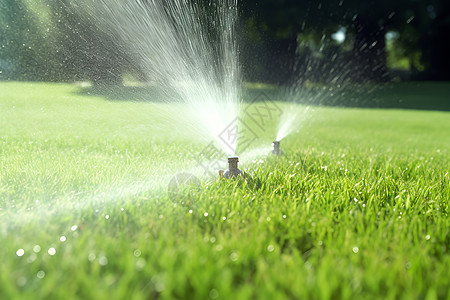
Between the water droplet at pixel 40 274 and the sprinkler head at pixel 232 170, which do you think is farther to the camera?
the sprinkler head at pixel 232 170

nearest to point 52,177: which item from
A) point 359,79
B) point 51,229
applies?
point 51,229

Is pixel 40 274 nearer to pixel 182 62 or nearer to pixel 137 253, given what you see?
pixel 137 253

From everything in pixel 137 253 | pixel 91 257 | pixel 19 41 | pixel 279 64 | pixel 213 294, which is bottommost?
pixel 19 41

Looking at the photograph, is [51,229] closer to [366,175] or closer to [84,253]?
[84,253]

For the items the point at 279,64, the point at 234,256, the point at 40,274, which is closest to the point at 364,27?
the point at 279,64

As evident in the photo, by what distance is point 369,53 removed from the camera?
1104 inches

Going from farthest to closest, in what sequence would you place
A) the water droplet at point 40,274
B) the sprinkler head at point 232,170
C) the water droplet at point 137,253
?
the sprinkler head at point 232,170 < the water droplet at point 137,253 < the water droplet at point 40,274

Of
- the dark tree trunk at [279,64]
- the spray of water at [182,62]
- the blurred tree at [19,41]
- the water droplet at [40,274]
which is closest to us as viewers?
the water droplet at [40,274]

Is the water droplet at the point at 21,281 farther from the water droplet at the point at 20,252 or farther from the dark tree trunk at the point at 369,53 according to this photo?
the dark tree trunk at the point at 369,53

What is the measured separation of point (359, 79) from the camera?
2697 cm

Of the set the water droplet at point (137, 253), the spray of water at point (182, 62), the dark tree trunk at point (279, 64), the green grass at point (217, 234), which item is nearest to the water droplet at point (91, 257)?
the green grass at point (217, 234)

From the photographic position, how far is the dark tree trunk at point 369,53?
26.8m

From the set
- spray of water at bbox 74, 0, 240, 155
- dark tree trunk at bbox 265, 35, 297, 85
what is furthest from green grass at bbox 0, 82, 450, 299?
dark tree trunk at bbox 265, 35, 297, 85

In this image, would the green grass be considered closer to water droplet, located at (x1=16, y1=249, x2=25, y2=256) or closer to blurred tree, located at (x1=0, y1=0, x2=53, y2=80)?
water droplet, located at (x1=16, y1=249, x2=25, y2=256)
